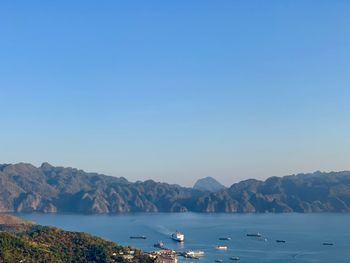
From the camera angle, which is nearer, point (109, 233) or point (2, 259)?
point (2, 259)

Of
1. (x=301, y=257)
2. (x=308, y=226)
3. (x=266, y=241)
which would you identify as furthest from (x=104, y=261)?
(x=308, y=226)

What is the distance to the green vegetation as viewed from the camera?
160ft

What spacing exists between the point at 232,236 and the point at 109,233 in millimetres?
24571

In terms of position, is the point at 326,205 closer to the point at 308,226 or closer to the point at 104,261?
the point at 308,226

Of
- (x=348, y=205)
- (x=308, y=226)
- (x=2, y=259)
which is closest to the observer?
(x=2, y=259)

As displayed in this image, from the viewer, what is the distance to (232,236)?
104 m

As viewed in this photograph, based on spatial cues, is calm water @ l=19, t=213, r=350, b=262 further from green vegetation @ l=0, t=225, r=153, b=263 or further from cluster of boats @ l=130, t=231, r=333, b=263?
green vegetation @ l=0, t=225, r=153, b=263

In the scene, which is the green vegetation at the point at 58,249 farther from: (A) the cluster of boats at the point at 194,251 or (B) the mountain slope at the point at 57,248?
(A) the cluster of boats at the point at 194,251

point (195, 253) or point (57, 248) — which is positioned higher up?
point (57, 248)

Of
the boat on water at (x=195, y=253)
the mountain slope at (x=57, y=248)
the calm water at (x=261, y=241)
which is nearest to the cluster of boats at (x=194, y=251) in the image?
the boat on water at (x=195, y=253)

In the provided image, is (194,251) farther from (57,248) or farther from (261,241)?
(57,248)

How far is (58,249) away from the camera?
52.9m

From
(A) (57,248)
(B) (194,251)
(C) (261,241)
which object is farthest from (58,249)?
(C) (261,241)

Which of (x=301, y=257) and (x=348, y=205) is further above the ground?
(x=348, y=205)
